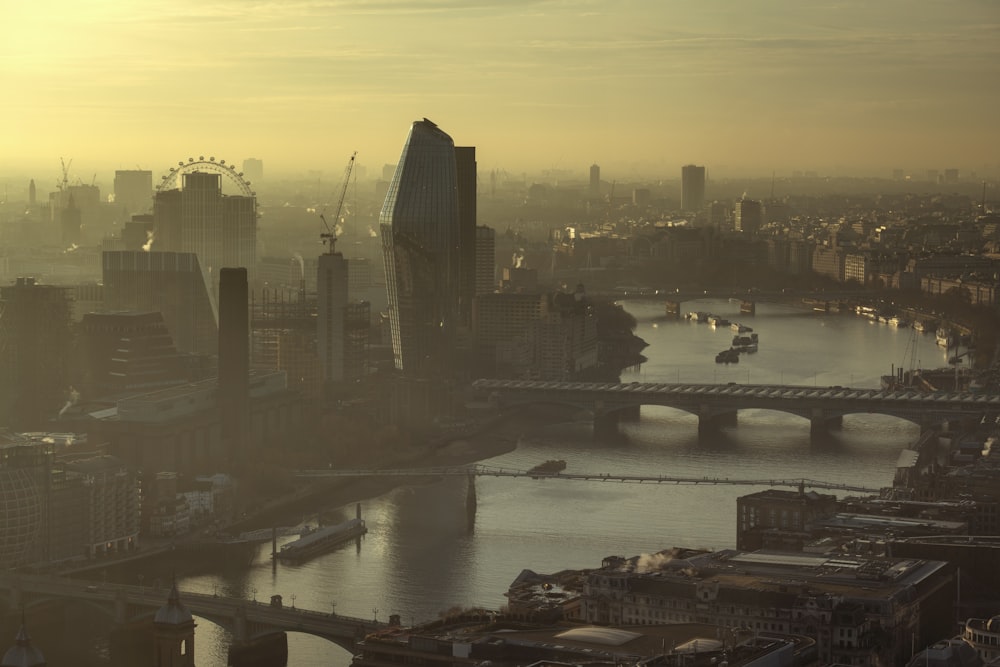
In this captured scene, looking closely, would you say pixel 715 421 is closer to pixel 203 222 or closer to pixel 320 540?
pixel 320 540

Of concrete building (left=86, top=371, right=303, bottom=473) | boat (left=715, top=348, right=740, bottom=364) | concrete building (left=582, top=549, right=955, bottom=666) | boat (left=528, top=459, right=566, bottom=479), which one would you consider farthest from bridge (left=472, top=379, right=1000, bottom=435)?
concrete building (left=582, top=549, right=955, bottom=666)

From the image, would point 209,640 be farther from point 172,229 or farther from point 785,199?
point 785,199

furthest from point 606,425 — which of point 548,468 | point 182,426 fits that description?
point 182,426

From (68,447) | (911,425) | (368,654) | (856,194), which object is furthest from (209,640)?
(856,194)

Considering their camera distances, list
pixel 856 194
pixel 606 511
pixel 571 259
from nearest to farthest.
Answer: pixel 606 511 → pixel 856 194 → pixel 571 259

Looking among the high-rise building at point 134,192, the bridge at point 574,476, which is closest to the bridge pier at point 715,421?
the bridge at point 574,476

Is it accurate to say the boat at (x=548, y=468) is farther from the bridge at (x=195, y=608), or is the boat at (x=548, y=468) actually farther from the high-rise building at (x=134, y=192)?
the high-rise building at (x=134, y=192)
